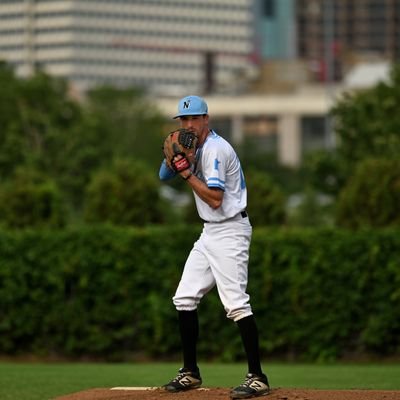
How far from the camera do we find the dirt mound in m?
11.2

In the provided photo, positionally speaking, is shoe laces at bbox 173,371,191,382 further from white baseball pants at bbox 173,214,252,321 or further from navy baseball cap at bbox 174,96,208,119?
navy baseball cap at bbox 174,96,208,119

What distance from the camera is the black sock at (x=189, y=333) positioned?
11.7m

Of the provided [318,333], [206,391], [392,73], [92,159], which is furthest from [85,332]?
[92,159]

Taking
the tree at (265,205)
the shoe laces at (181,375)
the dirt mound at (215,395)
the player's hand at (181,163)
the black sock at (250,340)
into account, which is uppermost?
the player's hand at (181,163)

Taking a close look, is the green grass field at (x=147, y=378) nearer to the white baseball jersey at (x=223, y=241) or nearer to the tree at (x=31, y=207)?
the white baseball jersey at (x=223, y=241)

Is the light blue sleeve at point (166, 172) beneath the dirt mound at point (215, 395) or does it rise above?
above

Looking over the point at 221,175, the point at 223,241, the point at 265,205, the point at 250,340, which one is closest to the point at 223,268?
the point at 223,241

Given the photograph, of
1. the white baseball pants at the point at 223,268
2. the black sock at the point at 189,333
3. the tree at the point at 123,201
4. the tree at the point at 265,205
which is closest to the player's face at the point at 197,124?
the white baseball pants at the point at 223,268

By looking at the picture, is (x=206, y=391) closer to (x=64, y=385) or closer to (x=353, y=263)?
(x=64, y=385)

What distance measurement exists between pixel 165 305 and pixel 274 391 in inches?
415

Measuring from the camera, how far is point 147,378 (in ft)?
51.8

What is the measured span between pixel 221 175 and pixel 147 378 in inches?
198

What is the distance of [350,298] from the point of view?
21547 millimetres

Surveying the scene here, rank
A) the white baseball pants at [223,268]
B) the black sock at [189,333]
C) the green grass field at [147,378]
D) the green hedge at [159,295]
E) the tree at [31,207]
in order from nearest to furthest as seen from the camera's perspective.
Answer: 1. the white baseball pants at [223,268]
2. the black sock at [189,333]
3. the green grass field at [147,378]
4. the green hedge at [159,295]
5. the tree at [31,207]
